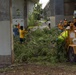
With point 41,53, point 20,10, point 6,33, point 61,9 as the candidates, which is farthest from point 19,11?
point 6,33

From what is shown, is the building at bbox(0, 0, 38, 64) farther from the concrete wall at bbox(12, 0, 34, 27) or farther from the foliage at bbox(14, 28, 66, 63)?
the concrete wall at bbox(12, 0, 34, 27)

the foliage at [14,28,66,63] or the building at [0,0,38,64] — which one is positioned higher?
the building at [0,0,38,64]

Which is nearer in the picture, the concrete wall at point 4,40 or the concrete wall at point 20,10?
the concrete wall at point 4,40

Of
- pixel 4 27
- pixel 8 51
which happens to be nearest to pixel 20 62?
pixel 8 51

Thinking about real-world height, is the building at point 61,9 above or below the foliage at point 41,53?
above

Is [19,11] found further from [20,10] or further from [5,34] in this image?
[5,34]

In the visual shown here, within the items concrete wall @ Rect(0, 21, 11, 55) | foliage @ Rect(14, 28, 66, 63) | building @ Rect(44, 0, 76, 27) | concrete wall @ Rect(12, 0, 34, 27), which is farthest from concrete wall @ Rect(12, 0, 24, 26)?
concrete wall @ Rect(0, 21, 11, 55)

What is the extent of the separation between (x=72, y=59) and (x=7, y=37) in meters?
2.98

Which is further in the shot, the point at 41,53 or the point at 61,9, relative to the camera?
the point at 61,9

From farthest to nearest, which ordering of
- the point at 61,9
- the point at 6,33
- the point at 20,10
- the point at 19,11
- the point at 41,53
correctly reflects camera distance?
1. the point at 20,10
2. the point at 19,11
3. the point at 61,9
4. the point at 41,53
5. the point at 6,33

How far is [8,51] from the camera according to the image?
39.3 ft

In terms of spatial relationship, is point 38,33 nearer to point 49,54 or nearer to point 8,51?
point 49,54

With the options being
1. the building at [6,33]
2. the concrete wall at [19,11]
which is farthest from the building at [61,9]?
the building at [6,33]

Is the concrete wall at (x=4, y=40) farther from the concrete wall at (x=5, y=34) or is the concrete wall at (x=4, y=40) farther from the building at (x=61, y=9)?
the building at (x=61, y=9)
